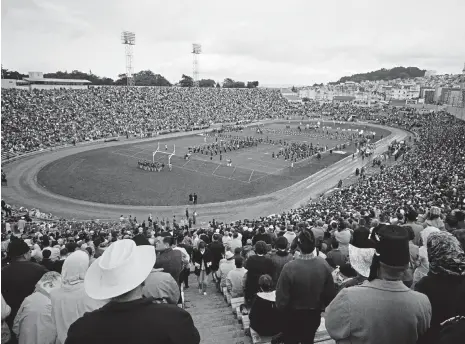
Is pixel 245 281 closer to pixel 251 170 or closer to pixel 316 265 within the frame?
pixel 316 265

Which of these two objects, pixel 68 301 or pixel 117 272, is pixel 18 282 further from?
pixel 117 272

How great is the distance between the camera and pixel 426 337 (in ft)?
10.5

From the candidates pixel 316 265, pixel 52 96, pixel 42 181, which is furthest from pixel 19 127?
pixel 316 265

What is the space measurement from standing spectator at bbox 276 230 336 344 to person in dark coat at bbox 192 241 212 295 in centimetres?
554

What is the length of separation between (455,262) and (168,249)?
17.5 feet

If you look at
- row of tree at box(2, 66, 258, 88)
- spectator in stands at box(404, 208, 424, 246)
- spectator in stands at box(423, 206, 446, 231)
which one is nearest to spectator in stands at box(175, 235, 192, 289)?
spectator in stands at box(404, 208, 424, 246)

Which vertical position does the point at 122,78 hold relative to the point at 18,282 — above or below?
above

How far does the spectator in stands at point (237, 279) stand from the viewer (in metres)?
7.57

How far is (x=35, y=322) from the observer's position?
4602 mm

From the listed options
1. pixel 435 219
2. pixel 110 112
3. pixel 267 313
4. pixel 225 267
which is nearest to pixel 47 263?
pixel 225 267

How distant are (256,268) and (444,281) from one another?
11.5 ft

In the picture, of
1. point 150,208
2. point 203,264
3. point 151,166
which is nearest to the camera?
point 203,264

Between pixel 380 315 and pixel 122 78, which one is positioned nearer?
pixel 380 315

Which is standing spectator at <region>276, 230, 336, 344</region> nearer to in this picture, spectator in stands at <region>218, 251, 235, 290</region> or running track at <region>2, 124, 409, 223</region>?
spectator in stands at <region>218, 251, 235, 290</region>
